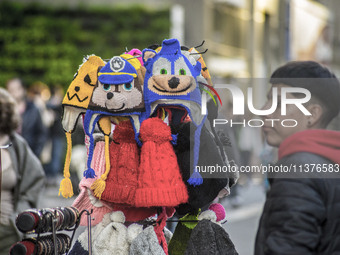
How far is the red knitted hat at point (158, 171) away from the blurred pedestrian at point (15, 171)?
1.67 m

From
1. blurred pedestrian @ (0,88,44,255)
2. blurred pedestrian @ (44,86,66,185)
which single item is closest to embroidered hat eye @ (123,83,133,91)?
blurred pedestrian @ (0,88,44,255)

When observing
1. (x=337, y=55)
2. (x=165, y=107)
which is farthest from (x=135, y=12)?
(x=165, y=107)

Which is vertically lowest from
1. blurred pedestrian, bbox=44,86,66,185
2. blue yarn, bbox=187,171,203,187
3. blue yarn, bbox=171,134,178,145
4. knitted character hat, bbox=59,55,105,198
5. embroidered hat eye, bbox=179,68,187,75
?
blurred pedestrian, bbox=44,86,66,185

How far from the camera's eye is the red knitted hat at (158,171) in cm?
315

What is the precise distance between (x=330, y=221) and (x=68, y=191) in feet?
4.50

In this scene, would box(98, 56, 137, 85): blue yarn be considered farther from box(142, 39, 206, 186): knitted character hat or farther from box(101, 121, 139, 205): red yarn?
box(101, 121, 139, 205): red yarn

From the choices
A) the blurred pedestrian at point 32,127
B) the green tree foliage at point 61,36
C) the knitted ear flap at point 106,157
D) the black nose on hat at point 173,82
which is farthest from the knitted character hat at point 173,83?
the green tree foliage at point 61,36

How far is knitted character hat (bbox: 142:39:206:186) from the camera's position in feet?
10.8

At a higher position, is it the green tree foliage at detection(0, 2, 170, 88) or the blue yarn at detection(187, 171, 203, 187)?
the green tree foliage at detection(0, 2, 170, 88)

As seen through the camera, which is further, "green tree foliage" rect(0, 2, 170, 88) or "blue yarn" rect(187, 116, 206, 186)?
"green tree foliage" rect(0, 2, 170, 88)

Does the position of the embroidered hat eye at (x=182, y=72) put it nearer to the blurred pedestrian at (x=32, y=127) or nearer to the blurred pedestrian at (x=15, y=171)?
the blurred pedestrian at (x=15, y=171)

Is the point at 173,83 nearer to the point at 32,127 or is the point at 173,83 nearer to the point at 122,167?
the point at 122,167

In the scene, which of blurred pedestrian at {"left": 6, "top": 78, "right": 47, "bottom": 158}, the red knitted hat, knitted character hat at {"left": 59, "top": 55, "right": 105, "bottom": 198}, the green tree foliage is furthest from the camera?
the green tree foliage

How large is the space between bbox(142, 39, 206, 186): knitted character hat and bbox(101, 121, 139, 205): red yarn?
0.16 m
